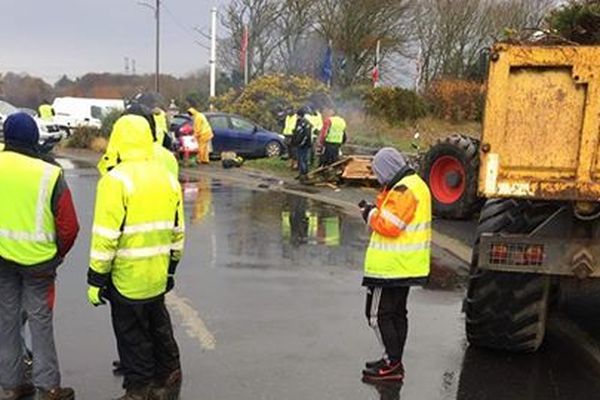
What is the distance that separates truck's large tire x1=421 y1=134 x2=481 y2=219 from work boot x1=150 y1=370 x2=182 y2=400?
7.51 m

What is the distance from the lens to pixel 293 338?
6.13m

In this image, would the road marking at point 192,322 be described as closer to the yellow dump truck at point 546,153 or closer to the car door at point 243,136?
the yellow dump truck at point 546,153

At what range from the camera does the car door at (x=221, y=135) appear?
21031 mm

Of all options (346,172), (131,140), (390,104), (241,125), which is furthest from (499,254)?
(390,104)

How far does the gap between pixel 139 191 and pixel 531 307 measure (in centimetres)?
304

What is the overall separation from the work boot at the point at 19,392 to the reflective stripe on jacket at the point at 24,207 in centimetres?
85

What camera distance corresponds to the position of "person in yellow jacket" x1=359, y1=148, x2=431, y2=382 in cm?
505

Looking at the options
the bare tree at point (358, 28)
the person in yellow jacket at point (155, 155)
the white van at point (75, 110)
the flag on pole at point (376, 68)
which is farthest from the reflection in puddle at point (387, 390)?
the bare tree at point (358, 28)

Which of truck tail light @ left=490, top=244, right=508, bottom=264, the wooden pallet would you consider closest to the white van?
the wooden pallet

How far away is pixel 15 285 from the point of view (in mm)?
4566

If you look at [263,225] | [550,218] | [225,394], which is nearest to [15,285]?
[225,394]

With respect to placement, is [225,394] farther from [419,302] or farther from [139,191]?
[419,302]

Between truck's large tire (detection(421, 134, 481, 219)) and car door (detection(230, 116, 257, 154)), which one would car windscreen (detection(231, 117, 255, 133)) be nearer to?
car door (detection(230, 116, 257, 154))

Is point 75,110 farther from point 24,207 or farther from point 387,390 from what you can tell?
point 387,390
